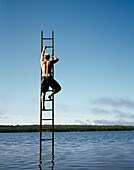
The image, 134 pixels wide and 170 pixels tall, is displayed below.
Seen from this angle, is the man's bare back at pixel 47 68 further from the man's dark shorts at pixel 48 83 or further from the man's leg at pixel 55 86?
the man's leg at pixel 55 86

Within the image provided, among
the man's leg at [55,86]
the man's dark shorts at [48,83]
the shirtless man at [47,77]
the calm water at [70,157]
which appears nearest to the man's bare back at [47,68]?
the shirtless man at [47,77]

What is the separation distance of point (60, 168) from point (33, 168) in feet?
3.25

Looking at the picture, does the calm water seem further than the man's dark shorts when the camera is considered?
No

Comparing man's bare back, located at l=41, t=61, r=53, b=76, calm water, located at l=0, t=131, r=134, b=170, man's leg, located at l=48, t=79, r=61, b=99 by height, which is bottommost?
calm water, located at l=0, t=131, r=134, b=170

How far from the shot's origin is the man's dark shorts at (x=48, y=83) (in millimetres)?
11250

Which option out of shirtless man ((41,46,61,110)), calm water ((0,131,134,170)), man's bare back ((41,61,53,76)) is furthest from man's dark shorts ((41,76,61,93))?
calm water ((0,131,134,170))

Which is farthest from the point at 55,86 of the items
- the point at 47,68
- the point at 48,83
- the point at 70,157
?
the point at 70,157

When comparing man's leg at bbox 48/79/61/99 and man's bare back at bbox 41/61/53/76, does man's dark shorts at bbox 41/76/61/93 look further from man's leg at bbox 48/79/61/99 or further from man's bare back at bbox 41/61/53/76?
man's bare back at bbox 41/61/53/76

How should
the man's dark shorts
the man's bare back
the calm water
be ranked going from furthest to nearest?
the man's bare back → the man's dark shorts → the calm water

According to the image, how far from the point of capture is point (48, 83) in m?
11.2

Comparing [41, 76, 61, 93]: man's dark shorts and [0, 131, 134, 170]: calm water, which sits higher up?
[41, 76, 61, 93]: man's dark shorts

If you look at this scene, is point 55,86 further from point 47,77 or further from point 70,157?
point 70,157

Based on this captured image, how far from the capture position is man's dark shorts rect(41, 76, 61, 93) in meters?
11.2

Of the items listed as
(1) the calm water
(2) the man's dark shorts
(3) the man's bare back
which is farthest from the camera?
(3) the man's bare back
